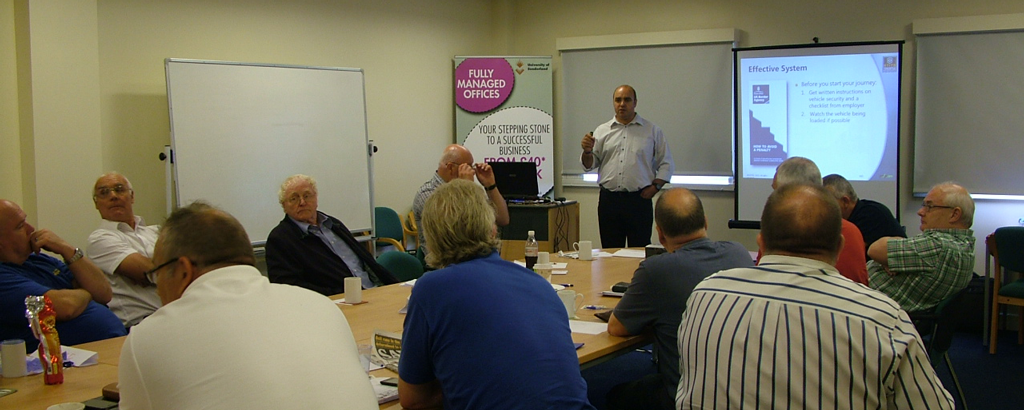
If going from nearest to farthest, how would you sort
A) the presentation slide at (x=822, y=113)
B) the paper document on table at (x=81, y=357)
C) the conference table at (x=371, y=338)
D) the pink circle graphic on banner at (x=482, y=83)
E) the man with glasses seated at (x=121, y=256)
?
1. the conference table at (x=371, y=338)
2. the paper document on table at (x=81, y=357)
3. the man with glasses seated at (x=121, y=256)
4. the presentation slide at (x=822, y=113)
5. the pink circle graphic on banner at (x=482, y=83)

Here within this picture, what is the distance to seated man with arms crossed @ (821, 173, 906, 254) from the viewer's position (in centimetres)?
386

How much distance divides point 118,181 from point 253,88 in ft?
5.81

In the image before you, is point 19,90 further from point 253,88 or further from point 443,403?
point 443,403

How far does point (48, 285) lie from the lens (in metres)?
3.42

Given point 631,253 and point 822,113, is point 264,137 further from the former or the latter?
point 822,113

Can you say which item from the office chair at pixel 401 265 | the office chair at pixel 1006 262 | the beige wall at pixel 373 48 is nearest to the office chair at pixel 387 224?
the beige wall at pixel 373 48

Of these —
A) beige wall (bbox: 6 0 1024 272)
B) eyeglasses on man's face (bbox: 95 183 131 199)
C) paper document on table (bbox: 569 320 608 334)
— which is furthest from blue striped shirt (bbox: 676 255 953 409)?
beige wall (bbox: 6 0 1024 272)

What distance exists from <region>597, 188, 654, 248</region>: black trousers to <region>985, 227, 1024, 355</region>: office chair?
236 cm

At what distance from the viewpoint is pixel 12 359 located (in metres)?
2.28

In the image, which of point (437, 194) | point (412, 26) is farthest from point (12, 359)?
point (412, 26)

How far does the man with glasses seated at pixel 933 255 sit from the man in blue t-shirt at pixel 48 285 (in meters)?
3.35

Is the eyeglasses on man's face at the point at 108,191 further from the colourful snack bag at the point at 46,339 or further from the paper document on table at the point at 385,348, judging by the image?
the paper document on table at the point at 385,348

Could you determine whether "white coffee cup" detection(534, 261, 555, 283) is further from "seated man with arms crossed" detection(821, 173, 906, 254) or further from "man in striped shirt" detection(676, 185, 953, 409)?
"man in striped shirt" detection(676, 185, 953, 409)

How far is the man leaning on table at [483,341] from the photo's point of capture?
6.36 ft
